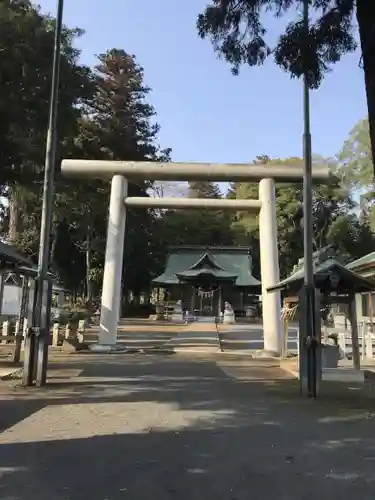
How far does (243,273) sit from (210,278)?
3.34m

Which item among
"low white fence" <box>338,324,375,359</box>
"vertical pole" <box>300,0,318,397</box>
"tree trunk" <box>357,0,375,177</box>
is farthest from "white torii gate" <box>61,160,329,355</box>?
"tree trunk" <box>357,0,375,177</box>

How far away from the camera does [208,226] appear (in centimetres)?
5666

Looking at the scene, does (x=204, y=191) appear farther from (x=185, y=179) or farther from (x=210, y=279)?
(x=185, y=179)

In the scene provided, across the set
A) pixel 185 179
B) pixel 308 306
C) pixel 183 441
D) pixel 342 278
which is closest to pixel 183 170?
pixel 185 179

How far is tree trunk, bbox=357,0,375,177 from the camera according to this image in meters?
8.28

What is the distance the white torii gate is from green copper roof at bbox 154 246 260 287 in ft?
80.1

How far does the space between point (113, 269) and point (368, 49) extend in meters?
12.3

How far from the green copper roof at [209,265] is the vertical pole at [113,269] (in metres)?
24.4

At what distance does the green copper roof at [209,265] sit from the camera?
44469mm

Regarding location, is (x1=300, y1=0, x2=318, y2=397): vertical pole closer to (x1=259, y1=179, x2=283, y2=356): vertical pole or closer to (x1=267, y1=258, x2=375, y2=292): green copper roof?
(x1=267, y1=258, x2=375, y2=292): green copper roof

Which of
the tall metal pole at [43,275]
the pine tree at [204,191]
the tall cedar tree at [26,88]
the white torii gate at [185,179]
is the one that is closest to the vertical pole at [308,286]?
the tall metal pole at [43,275]

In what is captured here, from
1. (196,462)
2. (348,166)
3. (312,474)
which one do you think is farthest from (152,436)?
(348,166)

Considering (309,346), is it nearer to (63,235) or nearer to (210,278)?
(210,278)

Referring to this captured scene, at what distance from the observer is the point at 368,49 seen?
27.5ft
